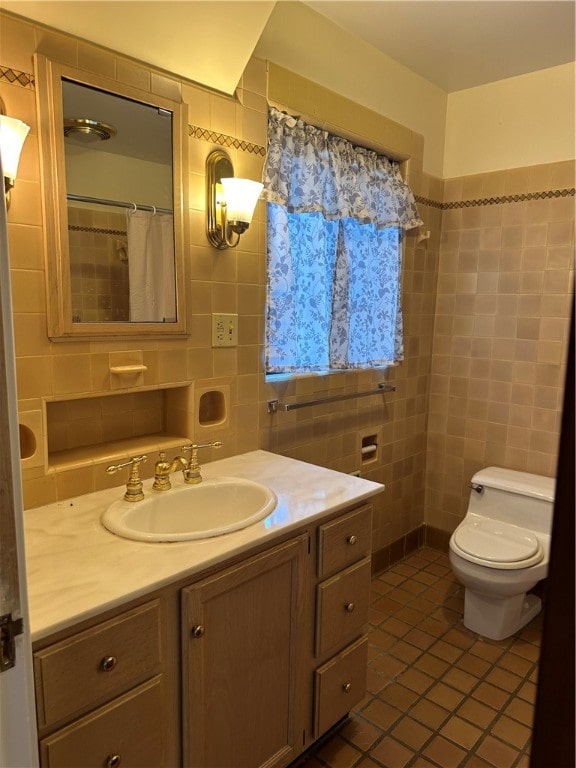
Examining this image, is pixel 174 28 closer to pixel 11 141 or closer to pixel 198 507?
pixel 11 141

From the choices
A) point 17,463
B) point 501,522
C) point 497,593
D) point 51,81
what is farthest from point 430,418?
point 17,463

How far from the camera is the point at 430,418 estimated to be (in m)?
3.14

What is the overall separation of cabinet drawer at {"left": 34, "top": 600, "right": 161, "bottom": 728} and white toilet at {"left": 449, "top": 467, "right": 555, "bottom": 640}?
Answer: 1609 mm

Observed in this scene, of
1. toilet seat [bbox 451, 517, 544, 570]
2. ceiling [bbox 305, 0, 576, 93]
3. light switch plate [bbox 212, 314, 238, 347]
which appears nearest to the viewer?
light switch plate [bbox 212, 314, 238, 347]

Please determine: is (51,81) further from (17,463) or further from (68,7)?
(17,463)

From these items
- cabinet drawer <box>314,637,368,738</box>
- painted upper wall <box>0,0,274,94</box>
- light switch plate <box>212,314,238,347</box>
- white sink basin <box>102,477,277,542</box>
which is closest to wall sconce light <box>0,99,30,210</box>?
painted upper wall <box>0,0,274,94</box>

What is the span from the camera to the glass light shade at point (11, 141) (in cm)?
123

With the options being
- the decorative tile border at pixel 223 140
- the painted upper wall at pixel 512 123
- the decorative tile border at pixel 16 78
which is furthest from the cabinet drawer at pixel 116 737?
the painted upper wall at pixel 512 123

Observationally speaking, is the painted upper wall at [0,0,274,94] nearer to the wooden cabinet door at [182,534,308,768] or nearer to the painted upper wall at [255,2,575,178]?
the painted upper wall at [255,2,575,178]

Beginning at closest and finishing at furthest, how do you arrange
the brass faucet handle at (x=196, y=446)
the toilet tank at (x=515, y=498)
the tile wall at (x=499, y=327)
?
the brass faucet handle at (x=196, y=446) → the toilet tank at (x=515, y=498) → the tile wall at (x=499, y=327)

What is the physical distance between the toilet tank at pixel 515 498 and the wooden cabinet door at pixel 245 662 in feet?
4.87

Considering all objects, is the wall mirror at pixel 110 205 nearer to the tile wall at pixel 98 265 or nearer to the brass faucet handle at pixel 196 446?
the tile wall at pixel 98 265

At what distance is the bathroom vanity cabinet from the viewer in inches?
41.6

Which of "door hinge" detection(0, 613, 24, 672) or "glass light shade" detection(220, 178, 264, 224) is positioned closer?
"door hinge" detection(0, 613, 24, 672)
